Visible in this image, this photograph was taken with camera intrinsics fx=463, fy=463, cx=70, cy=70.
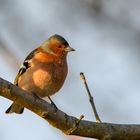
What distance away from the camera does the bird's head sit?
6.99 meters

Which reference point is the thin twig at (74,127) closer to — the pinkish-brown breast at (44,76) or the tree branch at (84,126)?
the tree branch at (84,126)

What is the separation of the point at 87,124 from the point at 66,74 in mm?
2102

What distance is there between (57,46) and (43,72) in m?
0.99

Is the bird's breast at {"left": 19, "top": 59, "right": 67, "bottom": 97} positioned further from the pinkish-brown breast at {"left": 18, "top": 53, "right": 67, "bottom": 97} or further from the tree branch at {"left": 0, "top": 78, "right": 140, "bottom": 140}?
the tree branch at {"left": 0, "top": 78, "right": 140, "bottom": 140}

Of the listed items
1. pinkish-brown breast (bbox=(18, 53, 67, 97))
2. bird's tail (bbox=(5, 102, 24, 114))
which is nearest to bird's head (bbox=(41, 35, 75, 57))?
pinkish-brown breast (bbox=(18, 53, 67, 97))

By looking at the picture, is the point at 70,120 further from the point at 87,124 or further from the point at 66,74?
the point at 66,74

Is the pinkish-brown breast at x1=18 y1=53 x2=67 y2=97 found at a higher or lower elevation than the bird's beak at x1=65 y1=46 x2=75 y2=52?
lower

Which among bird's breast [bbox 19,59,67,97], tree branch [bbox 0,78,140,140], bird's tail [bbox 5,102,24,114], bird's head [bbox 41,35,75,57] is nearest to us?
tree branch [bbox 0,78,140,140]

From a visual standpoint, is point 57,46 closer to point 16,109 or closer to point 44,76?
point 44,76

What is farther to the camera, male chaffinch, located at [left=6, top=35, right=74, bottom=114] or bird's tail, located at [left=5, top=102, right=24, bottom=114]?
bird's tail, located at [left=5, top=102, right=24, bottom=114]

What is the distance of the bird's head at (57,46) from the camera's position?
275 inches

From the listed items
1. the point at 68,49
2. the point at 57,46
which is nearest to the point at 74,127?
the point at 68,49

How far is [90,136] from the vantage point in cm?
443

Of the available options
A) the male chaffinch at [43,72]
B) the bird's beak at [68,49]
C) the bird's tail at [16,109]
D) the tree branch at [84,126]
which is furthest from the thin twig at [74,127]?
the bird's beak at [68,49]
